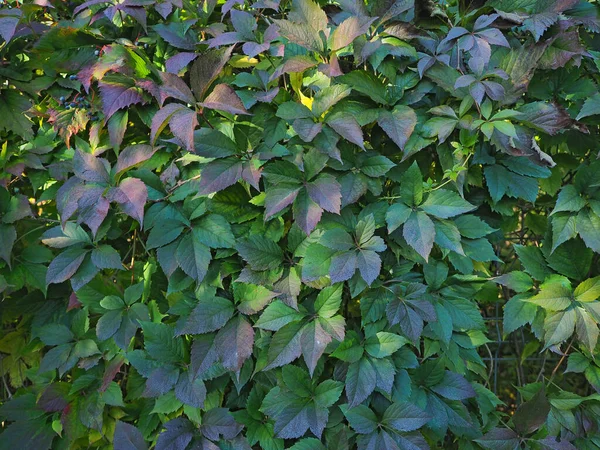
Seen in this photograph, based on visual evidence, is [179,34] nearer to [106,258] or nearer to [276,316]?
[106,258]

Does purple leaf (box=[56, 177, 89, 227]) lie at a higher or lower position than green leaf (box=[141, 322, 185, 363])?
higher

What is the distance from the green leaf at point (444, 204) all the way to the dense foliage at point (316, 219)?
0.01 metres

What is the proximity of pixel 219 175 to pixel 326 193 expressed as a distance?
257mm

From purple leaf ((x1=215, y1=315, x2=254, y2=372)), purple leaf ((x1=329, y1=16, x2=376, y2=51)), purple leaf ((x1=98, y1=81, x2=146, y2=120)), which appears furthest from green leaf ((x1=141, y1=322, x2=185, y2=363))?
purple leaf ((x1=329, y1=16, x2=376, y2=51))

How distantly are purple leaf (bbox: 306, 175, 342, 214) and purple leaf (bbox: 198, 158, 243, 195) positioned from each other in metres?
0.18

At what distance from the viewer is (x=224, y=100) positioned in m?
1.35

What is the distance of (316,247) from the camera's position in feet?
4.45

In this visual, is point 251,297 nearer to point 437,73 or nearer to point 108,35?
point 437,73

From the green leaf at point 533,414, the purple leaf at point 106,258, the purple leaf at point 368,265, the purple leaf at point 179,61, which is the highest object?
the purple leaf at point 179,61

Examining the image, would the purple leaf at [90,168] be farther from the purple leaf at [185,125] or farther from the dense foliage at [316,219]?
the purple leaf at [185,125]

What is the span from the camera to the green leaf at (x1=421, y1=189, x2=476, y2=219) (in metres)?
1.34

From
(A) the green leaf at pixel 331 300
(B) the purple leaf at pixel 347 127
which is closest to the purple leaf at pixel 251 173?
(B) the purple leaf at pixel 347 127

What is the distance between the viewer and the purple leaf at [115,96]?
1.44m

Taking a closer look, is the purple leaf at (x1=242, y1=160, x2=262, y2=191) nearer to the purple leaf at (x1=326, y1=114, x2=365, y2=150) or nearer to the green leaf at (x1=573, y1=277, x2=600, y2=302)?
the purple leaf at (x1=326, y1=114, x2=365, y2=150)
